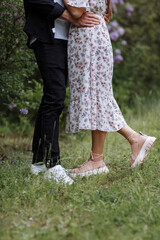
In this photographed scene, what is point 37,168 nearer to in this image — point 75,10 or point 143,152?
point 143,152

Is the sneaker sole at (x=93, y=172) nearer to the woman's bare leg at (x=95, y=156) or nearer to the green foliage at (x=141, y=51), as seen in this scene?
the woman's bare leg at (x=95, y=156)

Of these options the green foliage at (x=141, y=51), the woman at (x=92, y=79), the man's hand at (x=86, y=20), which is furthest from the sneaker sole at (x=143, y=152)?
the green foliage at (x=141, y=51)

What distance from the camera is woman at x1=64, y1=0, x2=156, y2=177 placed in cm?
232

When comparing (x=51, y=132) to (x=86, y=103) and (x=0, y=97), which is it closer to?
(x=86, y=103)

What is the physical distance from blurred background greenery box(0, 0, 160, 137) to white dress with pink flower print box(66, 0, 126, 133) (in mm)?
789

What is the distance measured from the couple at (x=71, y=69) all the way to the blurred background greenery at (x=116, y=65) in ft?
2.15

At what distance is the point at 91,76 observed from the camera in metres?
2.34

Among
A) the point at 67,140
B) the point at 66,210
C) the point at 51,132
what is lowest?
the point at 67,140

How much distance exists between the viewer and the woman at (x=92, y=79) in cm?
232

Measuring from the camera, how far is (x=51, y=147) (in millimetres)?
2311

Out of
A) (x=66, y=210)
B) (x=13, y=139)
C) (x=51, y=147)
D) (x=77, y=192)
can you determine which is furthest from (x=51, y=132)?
(x=13, y=139)

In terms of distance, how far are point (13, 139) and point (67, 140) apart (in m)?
0.69

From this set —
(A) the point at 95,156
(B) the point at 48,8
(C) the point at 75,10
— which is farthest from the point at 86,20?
(A) the point at 95,156

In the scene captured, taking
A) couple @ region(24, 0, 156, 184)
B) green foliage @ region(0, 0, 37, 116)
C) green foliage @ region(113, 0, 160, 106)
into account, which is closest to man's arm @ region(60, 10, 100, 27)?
couple @ region(24, 0, 156, 184)
